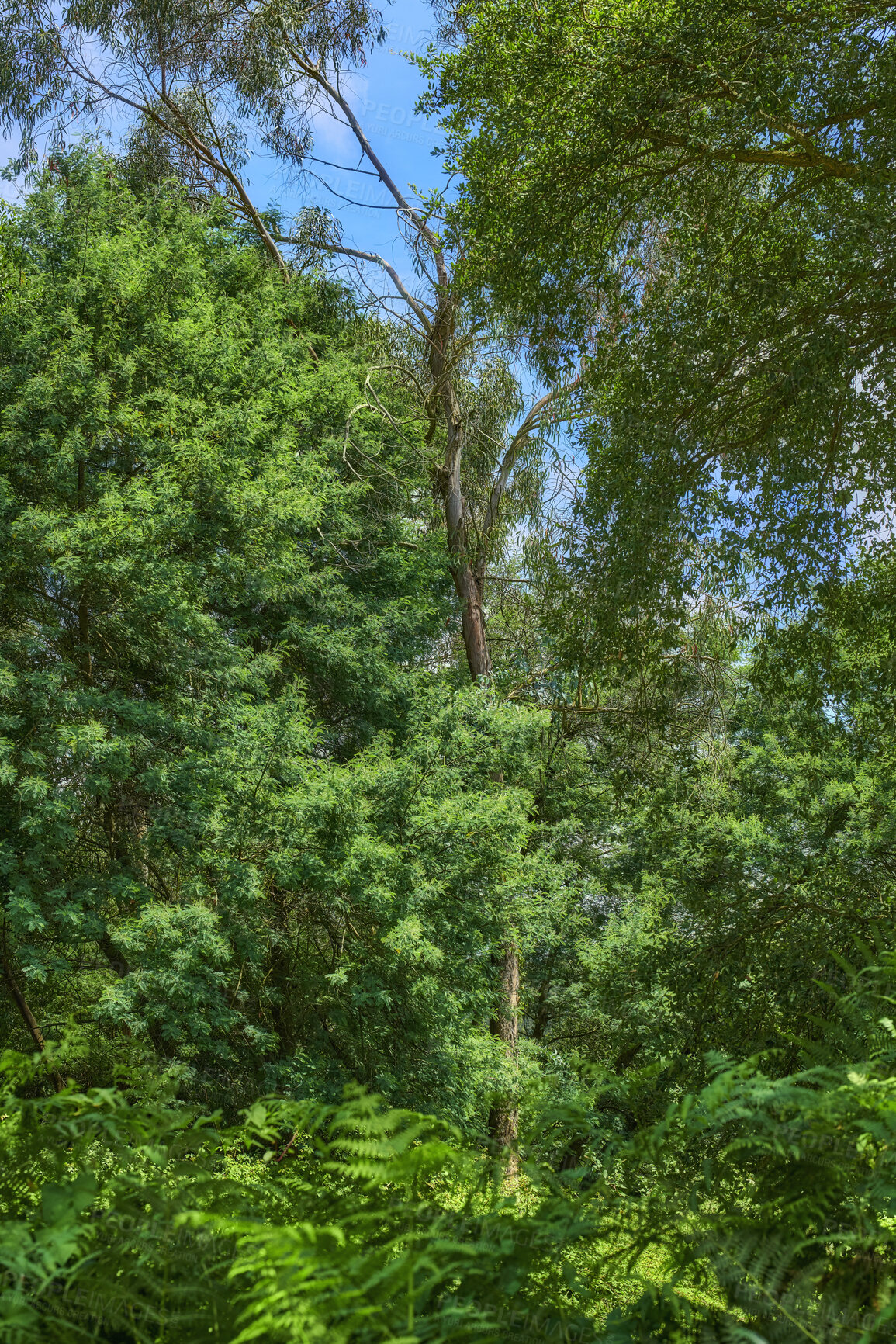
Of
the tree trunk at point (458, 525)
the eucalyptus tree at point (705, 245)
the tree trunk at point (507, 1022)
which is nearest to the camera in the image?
the eucalyptus tree at point (705, 245)

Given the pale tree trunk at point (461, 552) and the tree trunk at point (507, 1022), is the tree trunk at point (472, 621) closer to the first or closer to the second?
the pale tree trunk at point (461, 552)

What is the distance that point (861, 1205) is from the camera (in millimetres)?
1717

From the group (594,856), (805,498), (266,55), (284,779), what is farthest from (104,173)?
(594,856)

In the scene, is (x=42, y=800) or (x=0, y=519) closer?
(x=42, y=800)

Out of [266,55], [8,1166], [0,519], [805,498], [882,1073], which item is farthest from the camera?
[266,55]

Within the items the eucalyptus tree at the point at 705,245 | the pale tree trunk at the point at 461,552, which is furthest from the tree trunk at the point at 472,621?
the eucalyptus tree at the point at 705,245

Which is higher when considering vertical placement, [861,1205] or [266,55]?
[266,55]

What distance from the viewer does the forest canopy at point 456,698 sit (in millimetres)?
1766

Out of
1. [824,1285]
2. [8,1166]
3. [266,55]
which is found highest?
[266,55]

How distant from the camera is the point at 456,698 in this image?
1207cm

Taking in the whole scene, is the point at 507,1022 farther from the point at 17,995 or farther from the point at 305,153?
the point at 305,153

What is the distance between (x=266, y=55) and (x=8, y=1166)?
1563 centimetres

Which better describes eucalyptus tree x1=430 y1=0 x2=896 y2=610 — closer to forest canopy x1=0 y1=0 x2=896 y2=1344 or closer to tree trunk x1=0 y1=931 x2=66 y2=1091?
forest canopy x1=0 y1=0 x2=896 y2=1344

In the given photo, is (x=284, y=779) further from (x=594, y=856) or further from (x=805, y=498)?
(x=594, y=856)
